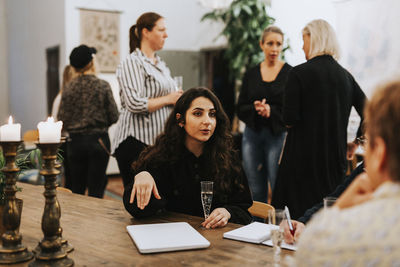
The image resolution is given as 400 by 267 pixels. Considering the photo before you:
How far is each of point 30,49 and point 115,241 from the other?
270 inches

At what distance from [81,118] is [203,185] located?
191 cm

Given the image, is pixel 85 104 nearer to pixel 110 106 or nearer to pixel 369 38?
pixel 110 106

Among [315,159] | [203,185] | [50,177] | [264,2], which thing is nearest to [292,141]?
[315,159]

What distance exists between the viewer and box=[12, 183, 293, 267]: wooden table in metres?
1.26

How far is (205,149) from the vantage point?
209 centimetres

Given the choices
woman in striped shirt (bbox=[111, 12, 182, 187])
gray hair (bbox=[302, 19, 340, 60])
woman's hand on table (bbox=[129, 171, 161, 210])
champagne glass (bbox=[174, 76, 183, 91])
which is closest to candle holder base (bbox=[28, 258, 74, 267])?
woman's hand on table (bbox=[129, 171, 161, 210])

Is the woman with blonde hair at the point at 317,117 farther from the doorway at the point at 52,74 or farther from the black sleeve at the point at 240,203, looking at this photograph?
the doorway at the point at 52,74

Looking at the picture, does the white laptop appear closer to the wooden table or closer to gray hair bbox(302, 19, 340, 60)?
the wooden table

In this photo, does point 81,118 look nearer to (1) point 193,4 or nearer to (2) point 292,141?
(2) point 292,141

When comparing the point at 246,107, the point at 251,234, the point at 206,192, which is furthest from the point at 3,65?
the point at 251,234

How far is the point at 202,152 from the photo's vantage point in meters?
2.09

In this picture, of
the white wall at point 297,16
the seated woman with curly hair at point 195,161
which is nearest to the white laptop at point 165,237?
the seated woman with curly hair at point 195,161

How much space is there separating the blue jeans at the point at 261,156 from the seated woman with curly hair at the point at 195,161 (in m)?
1.17

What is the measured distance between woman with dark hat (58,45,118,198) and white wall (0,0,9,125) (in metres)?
5.49
